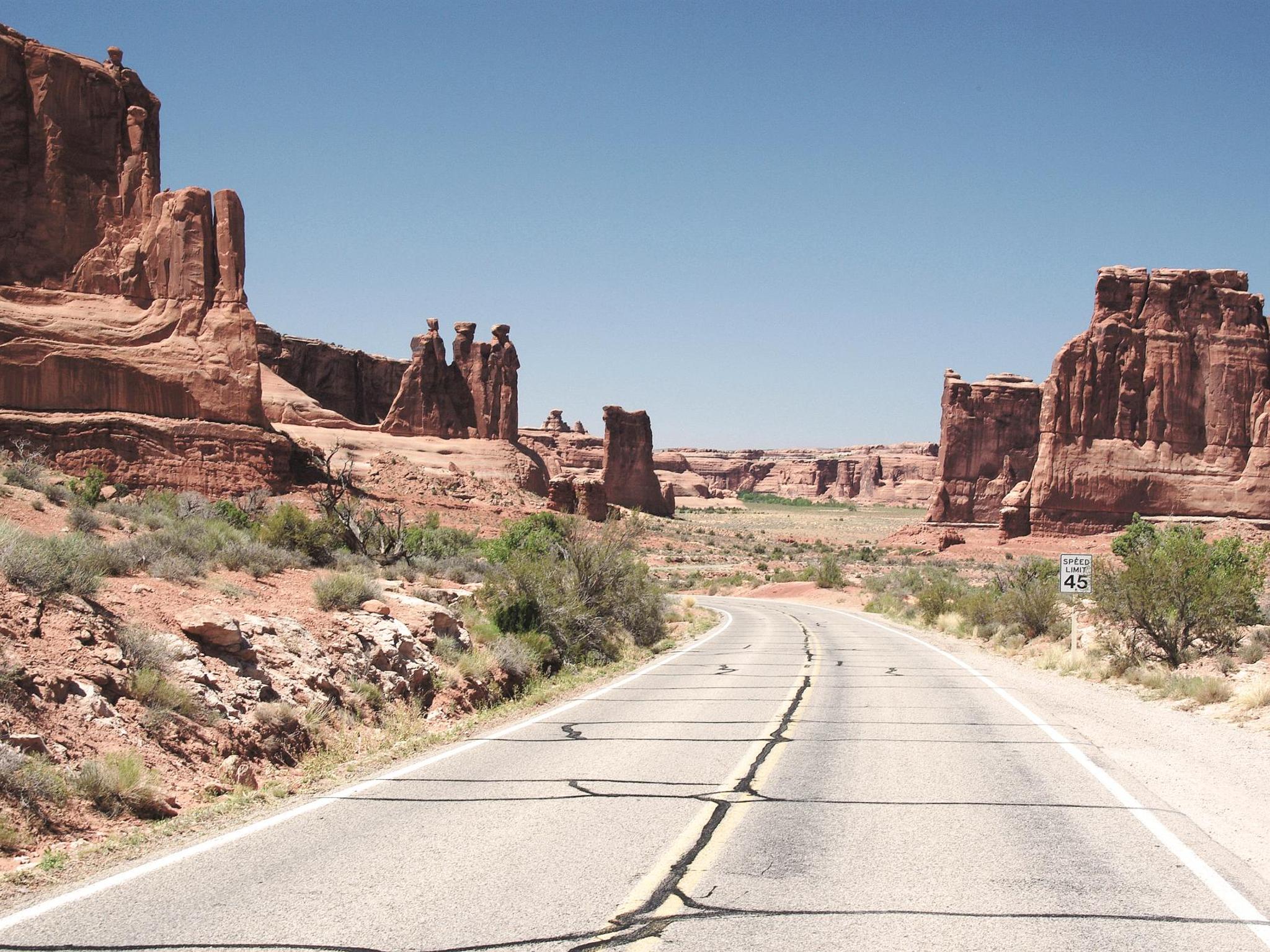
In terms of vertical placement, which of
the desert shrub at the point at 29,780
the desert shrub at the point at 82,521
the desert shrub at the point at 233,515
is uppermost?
the desert shrub at the point at 82,521

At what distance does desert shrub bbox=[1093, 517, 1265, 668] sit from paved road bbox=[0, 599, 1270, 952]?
821 cm

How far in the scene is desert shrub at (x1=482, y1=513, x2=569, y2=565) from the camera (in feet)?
75.9

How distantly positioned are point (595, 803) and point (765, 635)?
1896 centimetres

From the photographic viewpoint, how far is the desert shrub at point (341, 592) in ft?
42.6

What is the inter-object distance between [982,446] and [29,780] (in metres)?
92.7

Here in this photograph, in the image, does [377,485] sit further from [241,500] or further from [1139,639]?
[1139,639]

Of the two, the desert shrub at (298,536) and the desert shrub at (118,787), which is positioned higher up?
the desert shrub at (298,536)

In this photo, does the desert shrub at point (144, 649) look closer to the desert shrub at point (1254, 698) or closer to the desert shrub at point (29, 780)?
the desert shrub at point (29, 780)

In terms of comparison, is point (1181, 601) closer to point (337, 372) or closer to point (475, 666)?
point (475, 666)

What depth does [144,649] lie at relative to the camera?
876 cm

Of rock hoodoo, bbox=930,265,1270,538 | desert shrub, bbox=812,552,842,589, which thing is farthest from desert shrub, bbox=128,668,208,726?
rock hoodoo, bbox=930,265,1270,538

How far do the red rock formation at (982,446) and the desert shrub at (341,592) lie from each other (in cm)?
7833

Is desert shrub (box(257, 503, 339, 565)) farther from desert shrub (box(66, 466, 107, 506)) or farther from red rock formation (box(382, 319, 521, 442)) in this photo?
red rock formation (box(382, 319, 521, 442))

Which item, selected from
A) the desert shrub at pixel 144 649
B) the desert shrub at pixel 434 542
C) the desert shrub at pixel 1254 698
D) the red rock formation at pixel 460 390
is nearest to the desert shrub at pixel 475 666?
the desert shrub at pixel 144 649
